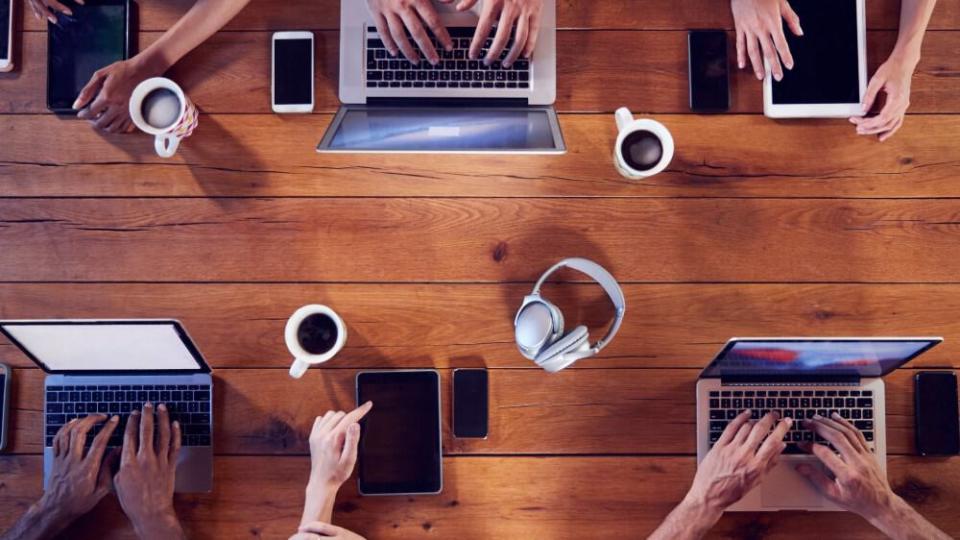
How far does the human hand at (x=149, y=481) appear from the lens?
63.7 inches

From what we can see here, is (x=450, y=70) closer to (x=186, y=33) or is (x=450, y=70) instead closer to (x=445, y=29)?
(x=445, y=29)

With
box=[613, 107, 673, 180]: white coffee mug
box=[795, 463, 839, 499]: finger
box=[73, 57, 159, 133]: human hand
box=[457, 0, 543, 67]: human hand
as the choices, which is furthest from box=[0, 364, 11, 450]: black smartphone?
box=[795, 463, 839, 499]: finger

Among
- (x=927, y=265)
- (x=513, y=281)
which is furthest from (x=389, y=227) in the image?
(x=927, y=265)

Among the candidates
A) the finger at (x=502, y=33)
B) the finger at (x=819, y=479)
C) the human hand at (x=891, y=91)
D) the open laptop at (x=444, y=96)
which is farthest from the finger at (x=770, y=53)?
the finger at (x=819, y=479)

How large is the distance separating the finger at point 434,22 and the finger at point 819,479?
4.07ft

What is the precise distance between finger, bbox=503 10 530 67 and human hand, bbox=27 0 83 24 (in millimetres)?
1034

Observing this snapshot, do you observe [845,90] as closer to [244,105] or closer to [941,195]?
[941,195]

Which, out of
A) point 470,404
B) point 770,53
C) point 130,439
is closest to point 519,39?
point 770,53

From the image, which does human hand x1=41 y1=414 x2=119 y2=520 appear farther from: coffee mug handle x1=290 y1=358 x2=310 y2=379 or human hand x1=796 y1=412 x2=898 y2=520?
human hand x1=796 y1=412 x2=898 y2=520

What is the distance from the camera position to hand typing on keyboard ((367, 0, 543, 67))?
1.53m

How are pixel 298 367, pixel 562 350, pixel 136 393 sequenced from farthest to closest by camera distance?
pixel 136 393
pixel 298 367
pixel 562 350

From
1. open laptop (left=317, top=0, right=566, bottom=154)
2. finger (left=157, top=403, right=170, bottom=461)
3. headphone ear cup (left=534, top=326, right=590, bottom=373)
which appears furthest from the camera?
finger (left=157, top=403, right=170, bottom=461)

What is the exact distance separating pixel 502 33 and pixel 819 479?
1.22 m

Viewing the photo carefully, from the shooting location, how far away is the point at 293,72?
1.71 m
